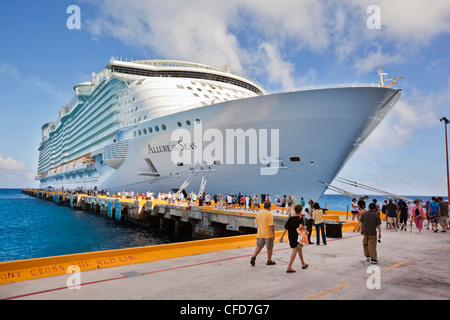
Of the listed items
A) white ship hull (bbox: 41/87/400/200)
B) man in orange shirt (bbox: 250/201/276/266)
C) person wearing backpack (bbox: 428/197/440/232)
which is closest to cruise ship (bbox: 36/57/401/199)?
white ship hull (bbox: 41/87/400/200)

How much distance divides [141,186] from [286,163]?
606 inches

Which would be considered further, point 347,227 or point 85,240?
point 85,240

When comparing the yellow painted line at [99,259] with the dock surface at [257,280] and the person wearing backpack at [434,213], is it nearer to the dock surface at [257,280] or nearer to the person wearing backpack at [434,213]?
the dock surface at [257,280]

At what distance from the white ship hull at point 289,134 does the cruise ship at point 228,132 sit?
0.05 m

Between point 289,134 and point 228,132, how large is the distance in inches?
143

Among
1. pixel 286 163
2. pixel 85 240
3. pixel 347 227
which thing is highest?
pixel 286 163

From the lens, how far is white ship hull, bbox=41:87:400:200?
1473cm

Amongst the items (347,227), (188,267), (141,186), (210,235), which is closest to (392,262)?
(188,267)

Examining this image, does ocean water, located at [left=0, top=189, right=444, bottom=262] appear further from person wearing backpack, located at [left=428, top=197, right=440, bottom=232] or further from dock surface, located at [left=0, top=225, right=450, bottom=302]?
dock surface, located at [left=0, top=225, right=450, bottom=302]

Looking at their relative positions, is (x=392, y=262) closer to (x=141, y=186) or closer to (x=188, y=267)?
(x=188, y=267)

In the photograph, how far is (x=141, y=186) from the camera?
26.7 meters

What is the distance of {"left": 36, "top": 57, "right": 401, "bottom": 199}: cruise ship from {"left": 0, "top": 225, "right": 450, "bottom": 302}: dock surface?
9.05 m

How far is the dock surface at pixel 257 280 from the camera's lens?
4230mm

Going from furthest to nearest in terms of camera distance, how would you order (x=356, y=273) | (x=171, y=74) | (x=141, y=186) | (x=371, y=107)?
(x=171, y=74) < (x=141, y=186) < (x=371, y=107) < (x=356, y=273)
